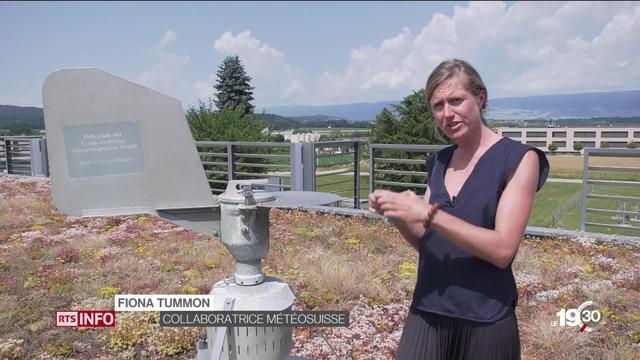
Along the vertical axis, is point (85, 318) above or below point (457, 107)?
below

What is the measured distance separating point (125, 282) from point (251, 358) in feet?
12.2

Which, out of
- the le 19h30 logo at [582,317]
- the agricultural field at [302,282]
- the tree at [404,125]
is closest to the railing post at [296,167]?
the agricultural field at [302,282]

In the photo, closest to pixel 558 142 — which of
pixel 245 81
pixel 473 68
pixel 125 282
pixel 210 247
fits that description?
pixel 210 247

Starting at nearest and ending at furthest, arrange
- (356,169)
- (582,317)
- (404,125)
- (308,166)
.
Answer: (582,317) < (308,166) < (356,169) < (404,125)

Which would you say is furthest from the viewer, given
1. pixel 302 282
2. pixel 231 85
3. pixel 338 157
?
pixel 231 85

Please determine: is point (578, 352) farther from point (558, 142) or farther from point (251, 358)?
point (558, 142)

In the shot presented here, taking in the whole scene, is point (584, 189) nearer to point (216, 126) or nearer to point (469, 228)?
point (469, 228)

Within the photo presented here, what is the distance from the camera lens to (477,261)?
68.4 inches

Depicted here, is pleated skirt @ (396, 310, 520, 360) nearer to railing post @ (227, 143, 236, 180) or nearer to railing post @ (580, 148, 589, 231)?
railing post @ (580, 148, 589, 231)

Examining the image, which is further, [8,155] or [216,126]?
[216,126]

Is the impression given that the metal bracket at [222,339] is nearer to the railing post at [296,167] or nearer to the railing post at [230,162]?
the railing post at [296,167]

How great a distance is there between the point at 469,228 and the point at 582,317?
3654mm

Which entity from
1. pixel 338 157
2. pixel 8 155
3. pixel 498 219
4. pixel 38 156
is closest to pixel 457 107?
pixel 498 219

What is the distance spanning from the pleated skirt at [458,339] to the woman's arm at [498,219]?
0.99ft
